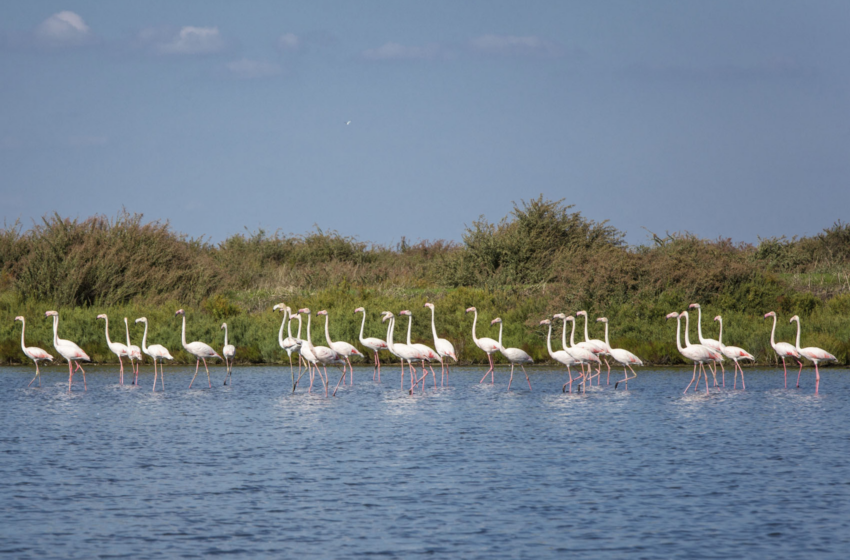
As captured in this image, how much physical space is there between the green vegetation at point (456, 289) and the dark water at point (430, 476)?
868cm

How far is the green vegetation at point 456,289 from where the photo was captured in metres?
27.3

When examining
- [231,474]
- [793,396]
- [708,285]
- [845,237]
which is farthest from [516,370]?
[845,237]

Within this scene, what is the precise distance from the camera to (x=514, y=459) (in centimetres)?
1212

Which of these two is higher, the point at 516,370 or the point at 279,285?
the point at 279,285

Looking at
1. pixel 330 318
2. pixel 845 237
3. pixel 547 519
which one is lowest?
pixel 547 519

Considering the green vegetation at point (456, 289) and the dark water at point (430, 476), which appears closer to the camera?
the dark water at point (430, 476)

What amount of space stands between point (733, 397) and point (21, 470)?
1232 centimetres

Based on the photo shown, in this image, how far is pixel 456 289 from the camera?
32.9 meters

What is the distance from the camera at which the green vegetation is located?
89.6ft

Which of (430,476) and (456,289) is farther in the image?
(456,289)

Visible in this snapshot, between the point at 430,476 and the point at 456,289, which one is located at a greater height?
the point at 456,289

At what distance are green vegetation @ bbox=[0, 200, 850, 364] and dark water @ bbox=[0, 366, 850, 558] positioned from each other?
868 cm

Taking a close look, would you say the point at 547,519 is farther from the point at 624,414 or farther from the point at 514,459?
the point at 624,414

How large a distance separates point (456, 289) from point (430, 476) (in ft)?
72.1
